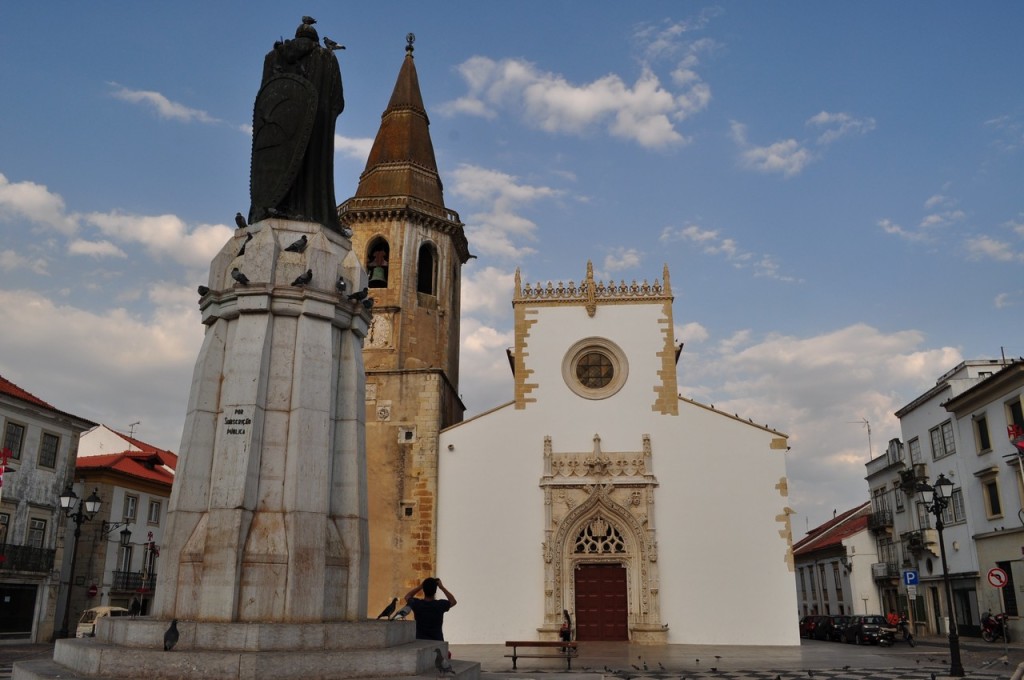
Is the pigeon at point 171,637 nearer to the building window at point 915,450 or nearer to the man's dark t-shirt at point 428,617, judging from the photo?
the man's dark t-shirt at point 428,617

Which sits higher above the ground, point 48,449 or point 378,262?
point 378,262

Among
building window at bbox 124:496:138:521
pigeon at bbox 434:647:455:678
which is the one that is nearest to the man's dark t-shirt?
pigeon at bbox 434:647:455:678

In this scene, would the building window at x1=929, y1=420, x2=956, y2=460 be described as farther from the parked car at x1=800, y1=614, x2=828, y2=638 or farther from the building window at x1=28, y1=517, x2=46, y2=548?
the building window at x1=28, y1=517, x2=46, y2=548

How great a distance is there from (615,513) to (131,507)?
2170 centimetres

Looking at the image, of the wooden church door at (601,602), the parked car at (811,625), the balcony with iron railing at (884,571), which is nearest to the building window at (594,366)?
the wooden church door at (601,602)

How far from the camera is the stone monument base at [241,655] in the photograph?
6.55 m

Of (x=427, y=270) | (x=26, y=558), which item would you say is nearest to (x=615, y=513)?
(x=427, y=270)

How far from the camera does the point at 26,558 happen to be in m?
25.2

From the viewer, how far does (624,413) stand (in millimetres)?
25016

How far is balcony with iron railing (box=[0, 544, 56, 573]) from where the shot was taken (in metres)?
24.5

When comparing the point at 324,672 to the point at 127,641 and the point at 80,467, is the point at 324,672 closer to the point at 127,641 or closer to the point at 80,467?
the point at 127,641

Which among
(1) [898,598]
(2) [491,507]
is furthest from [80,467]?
(1) [898,598]

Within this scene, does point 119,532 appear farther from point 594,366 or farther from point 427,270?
point 594,366

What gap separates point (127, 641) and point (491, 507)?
17.3 meters
